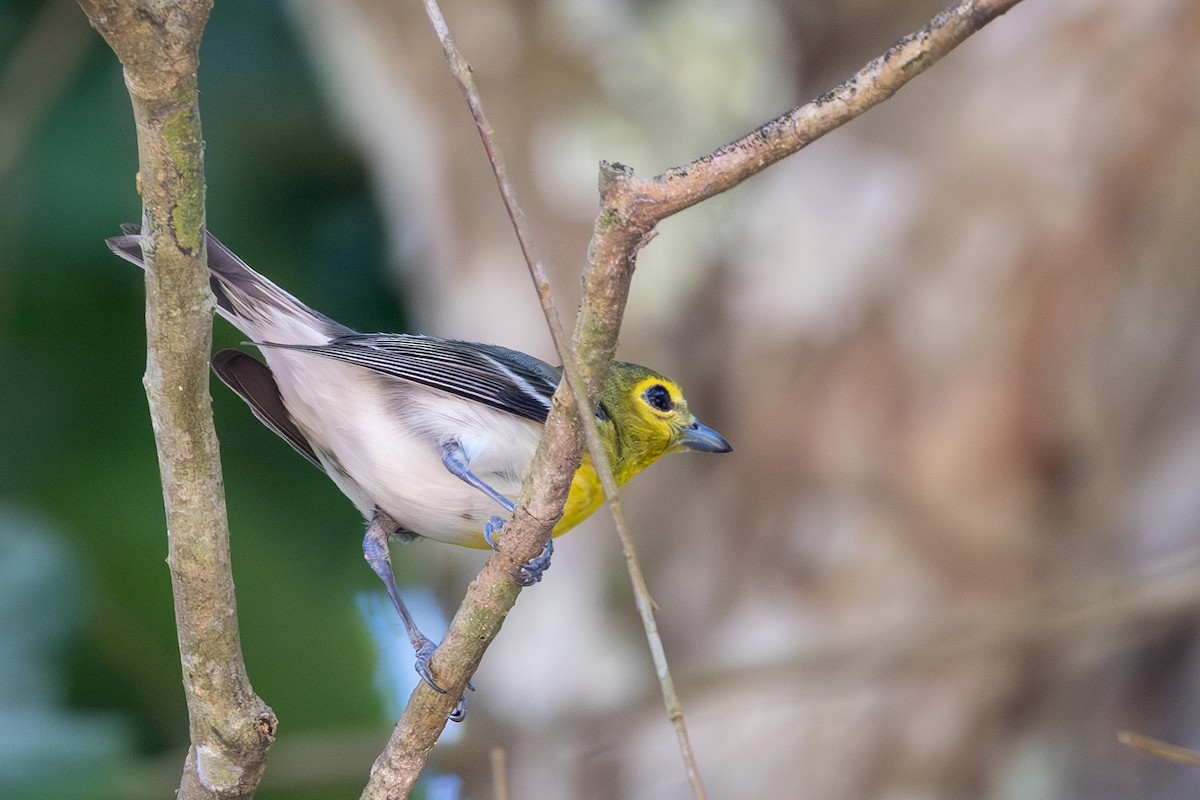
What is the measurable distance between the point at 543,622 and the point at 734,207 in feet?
7.00

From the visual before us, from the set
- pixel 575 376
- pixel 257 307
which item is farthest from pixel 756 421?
pixel 575 376

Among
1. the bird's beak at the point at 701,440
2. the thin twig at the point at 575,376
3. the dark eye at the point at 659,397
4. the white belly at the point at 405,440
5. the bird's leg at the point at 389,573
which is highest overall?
the dark eye at the point at 659,397

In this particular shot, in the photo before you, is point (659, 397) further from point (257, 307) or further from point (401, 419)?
point (257, 307)

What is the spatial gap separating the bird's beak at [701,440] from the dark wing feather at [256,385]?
52.9 inches

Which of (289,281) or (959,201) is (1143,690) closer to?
(959,201)

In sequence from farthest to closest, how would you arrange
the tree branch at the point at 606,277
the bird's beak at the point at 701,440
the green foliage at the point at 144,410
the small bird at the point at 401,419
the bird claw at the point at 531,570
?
the green foliage at the point at 144,410, the bird's beak at the point at 701,440, the small bird at the point at 401,419, the bird claw at the point at 531,570, the tree branch at the point at 606,277

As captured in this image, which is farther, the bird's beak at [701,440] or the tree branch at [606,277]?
the bird's beak at [701,440]

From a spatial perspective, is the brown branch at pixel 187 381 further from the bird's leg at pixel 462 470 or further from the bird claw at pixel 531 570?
the bird's leg at pixel 462 470

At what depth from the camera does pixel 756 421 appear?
224 inches

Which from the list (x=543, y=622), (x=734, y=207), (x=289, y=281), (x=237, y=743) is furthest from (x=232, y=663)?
(x=289, y=281)

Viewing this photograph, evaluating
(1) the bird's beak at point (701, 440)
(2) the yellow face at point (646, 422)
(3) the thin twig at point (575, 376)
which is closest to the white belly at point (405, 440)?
(2) the yellow face at point (646, 422)

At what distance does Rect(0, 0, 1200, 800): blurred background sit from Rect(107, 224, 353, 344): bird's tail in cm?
179

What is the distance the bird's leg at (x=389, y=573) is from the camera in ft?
A: 11.5

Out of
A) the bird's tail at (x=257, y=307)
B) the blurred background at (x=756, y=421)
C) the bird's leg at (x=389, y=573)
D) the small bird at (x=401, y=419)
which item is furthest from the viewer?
the blurred background at (x=756, y=421)
